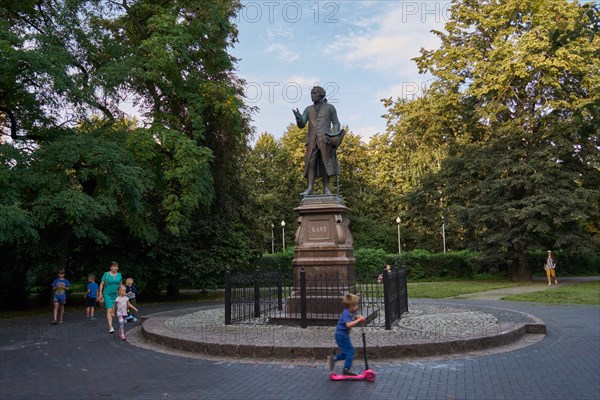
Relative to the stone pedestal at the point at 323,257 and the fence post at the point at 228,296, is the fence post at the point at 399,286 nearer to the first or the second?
the stone pedestal at the point at 323,257

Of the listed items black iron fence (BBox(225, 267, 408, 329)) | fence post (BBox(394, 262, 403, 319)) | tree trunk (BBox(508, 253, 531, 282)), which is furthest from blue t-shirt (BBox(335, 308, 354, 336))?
tree trunk (BBox(508, 253, 531, 282))

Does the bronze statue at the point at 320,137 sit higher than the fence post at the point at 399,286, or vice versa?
the bronze statue at the point at 320,137

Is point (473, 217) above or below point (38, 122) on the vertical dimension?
below

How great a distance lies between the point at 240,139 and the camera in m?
25.7

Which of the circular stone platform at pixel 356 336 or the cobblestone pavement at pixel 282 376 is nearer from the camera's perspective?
the cobblestone pavement at pixel 282 376

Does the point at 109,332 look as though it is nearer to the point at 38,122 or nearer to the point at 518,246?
the point at 38,122

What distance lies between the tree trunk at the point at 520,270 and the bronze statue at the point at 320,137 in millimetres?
19472

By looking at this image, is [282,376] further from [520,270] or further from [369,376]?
[520,270]

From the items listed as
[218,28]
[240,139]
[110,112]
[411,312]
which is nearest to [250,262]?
[240,139]

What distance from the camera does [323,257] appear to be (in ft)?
40.4

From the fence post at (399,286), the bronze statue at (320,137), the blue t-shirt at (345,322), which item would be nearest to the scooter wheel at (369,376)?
the blue t-shirt at (345,322)

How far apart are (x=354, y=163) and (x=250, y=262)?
29395mm

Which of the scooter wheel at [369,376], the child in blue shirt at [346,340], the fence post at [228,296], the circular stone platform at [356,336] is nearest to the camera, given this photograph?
the scooter wheel at [369,376]

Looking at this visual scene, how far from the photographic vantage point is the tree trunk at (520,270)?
2897 centimetres
